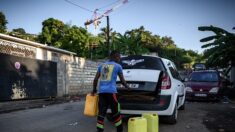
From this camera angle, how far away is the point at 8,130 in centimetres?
690

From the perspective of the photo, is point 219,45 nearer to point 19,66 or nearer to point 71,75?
point 71,75

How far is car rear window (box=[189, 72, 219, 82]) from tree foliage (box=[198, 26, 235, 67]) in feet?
9.79

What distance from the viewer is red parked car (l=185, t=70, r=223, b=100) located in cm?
1443

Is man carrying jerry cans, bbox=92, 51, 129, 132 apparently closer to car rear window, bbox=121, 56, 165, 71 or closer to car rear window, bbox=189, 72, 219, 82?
car rear window, bbox=121, 56, 165, 71

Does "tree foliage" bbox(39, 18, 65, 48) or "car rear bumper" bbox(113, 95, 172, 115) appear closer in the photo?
"car rear bumper" bbox(113, 95, 172, 115)

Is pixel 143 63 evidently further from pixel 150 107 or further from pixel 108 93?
pixel 108 93

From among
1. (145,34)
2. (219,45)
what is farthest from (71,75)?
(145,34)

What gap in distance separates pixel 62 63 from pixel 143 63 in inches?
487

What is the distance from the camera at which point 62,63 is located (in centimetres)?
1916

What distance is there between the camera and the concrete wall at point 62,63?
15.0 m

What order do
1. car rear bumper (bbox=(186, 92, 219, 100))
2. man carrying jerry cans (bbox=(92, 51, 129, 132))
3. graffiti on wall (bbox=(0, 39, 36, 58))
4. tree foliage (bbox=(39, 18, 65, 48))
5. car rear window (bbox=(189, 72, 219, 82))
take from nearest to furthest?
man carrying jerry cans (bbox=(92, 51, 129, 132)) → graffiti on wall (bbox=(0, 39, 36, 58)) → car rear bumper (bbox=(186, 92, 219, 100)) → car rear window (bbox=(189, 72, 219, 82)) → tree foliage (bbox=(39, 18, 65, 48))

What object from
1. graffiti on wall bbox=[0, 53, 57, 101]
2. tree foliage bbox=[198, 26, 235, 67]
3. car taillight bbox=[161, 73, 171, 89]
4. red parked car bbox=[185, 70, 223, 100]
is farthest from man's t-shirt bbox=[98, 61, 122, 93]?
tree foliage bbox=[198, 26, 235, 67]

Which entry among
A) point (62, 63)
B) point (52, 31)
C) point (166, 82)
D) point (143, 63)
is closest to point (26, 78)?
point (62, 63)

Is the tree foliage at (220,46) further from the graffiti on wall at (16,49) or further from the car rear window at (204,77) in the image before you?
the graffiti on wall at (16,49)
